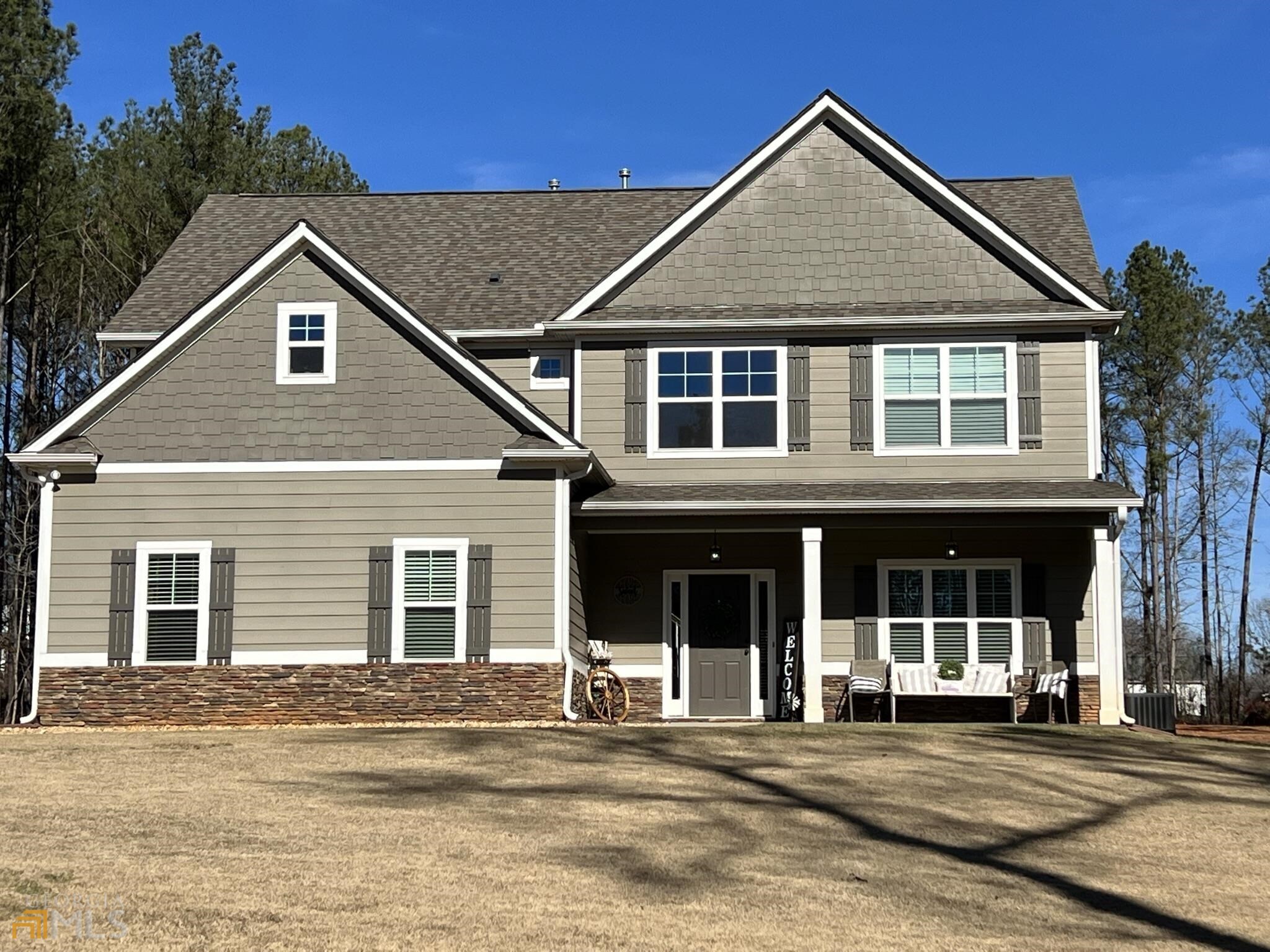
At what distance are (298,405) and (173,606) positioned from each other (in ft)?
9.21

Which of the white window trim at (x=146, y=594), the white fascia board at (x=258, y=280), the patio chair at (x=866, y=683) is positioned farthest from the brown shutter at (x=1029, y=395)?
the white window trim at (x=146, y=594)

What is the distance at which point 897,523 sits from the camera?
19.8 meters

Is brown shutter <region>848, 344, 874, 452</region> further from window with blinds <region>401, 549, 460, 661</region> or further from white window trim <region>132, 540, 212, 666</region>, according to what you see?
white window trim <region>132, 540, 212, 666</region>

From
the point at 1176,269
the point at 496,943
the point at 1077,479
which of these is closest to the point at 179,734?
the point at 496,943

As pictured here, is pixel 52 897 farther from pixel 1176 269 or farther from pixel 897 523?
pixel 1176 269

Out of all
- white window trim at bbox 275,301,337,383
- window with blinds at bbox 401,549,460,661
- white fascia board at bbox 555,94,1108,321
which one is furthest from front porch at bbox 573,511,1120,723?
white window trim at bbox 275,301,337,383

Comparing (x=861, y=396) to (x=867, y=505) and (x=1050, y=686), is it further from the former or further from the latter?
(x=1050, y=686)

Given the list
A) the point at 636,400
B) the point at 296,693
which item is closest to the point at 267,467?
the point at 296,693

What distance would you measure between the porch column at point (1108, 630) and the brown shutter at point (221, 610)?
34.2ft

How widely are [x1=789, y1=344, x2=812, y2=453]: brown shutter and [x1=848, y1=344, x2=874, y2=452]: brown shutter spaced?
0.55 metres

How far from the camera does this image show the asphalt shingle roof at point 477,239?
2255cm

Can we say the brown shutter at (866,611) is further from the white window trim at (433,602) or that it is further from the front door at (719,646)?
the white window trim at (433,602)

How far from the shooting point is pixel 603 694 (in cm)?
1998

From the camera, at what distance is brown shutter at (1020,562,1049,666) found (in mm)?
20312
